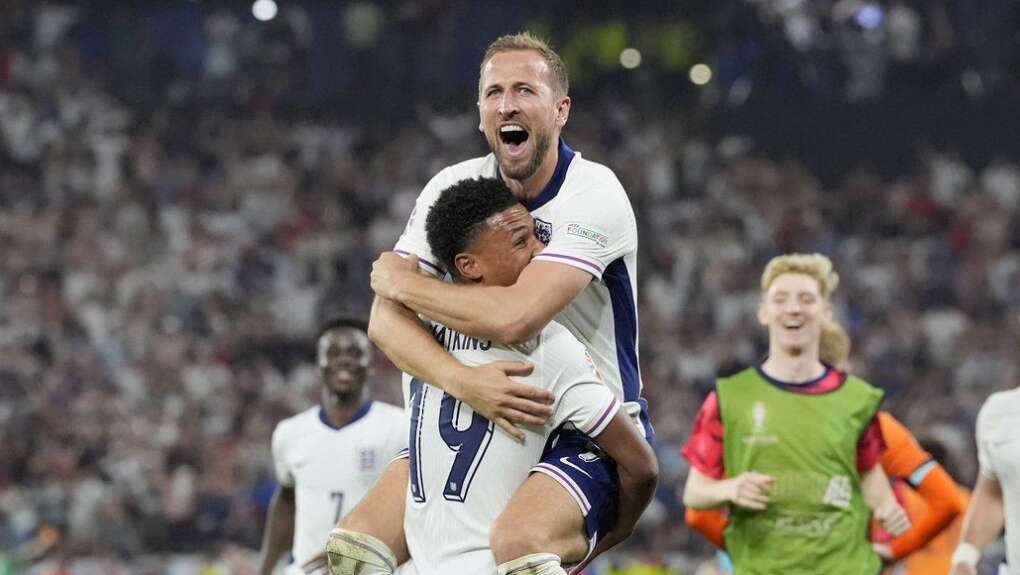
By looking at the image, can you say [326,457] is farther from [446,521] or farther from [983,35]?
[983,35]

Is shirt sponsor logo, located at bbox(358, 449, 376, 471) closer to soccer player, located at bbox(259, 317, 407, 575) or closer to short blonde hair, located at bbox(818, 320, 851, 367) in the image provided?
soccer player, located at bbox(259, 317, 407, 575)

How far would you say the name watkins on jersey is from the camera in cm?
446

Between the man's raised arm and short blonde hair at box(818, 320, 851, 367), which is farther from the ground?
short blonde hair at box(818, 320, 851, 367)

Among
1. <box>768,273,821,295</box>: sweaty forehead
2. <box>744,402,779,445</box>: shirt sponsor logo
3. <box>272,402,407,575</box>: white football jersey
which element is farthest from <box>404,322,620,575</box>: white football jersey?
<box>272,402,407,575</box>: white football jersey

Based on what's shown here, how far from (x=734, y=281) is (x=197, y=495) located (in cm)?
551

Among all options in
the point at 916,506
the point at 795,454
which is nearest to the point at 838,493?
the point at 795,454

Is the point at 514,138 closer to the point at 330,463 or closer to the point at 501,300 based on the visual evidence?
the point at 501,300

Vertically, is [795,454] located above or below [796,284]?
below

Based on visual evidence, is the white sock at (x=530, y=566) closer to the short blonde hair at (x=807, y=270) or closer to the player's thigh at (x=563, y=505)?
the player's thigh at (x=563, y=505)

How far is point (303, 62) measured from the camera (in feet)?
60.3

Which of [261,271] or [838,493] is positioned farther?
[261,271]

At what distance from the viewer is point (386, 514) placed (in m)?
4.54

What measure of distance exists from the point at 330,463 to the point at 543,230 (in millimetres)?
3221

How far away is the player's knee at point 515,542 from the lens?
4109 mm
